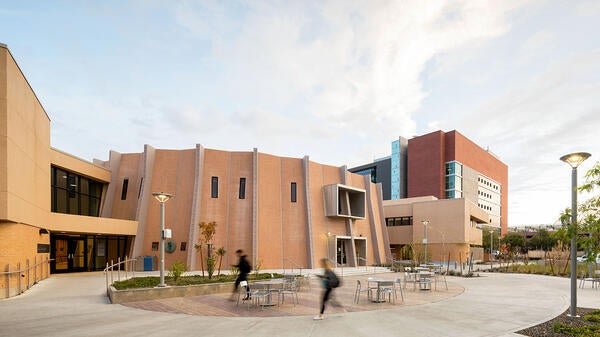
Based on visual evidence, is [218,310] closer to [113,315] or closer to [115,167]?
[113,315]

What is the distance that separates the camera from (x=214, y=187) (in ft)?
91.6

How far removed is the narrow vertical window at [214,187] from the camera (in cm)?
2777

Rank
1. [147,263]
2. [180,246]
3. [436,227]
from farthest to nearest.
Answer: [436,227]
[180,246]
[147,263]

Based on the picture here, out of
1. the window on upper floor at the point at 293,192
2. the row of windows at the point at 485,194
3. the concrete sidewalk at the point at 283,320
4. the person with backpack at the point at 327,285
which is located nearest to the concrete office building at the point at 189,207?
the window on upper floor at the point at 293,192

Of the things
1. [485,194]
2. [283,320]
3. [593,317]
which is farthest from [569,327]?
[485,194]

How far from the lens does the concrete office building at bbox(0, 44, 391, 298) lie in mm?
20609

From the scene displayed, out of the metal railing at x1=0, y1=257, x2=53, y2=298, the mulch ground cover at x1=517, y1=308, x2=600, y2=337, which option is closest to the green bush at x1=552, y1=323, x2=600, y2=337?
the mulch ground cover at x1=517, y1=308, x2=600, y2=337

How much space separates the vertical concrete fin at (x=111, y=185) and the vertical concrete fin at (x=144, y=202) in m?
2.78

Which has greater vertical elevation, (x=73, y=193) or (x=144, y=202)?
(x=73, y=193)

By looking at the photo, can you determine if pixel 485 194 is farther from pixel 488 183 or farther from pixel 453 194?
pixel 453 194

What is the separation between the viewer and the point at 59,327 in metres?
8.85

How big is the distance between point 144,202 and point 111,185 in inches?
145

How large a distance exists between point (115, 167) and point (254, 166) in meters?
11.0

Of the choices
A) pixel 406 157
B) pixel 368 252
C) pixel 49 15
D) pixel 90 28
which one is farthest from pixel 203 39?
pixel 406 157
